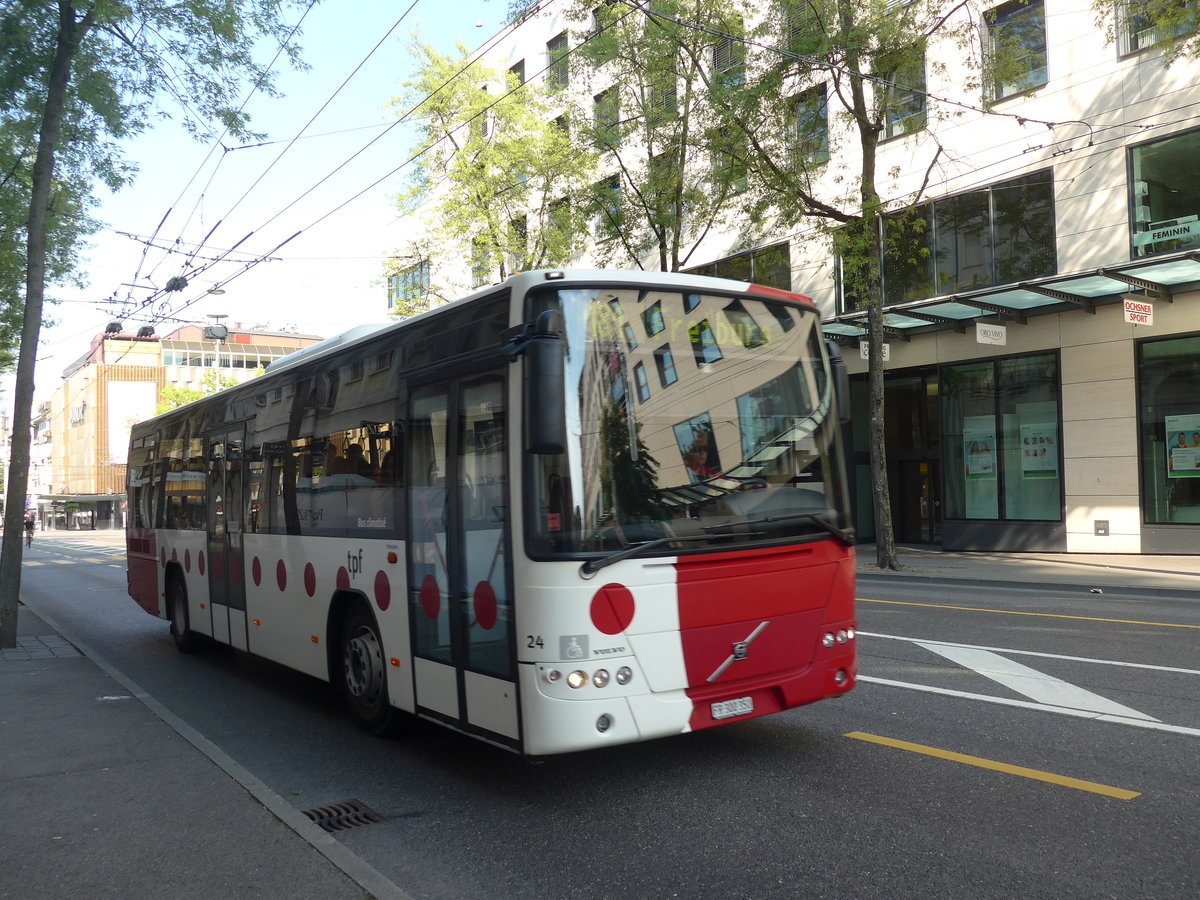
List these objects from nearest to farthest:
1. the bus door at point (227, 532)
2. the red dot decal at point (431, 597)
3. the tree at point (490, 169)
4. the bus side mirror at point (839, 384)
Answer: the red dot decal at point (431, 597) < the bus side mirror at point (839, 384) < the bus door at point (227, 532) < the tree at point (490, 169)

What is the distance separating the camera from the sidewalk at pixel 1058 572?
1526 centimetres

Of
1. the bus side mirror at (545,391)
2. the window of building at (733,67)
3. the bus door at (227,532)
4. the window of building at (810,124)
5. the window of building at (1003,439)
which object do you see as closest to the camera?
the bus side mirror at (545,391)

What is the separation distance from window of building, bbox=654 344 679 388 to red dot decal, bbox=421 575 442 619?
1877 mm

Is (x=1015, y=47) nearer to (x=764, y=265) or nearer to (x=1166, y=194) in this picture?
(x=1166, y=194)

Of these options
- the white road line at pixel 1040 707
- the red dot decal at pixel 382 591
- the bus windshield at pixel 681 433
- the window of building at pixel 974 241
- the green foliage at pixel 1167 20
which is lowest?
the white road line at pixel 1040 707

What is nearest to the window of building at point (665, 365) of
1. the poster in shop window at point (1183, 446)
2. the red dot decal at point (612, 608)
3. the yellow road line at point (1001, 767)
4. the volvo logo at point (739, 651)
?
the red dot decal at point (612, 608)

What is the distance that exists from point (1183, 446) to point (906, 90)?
346 inches

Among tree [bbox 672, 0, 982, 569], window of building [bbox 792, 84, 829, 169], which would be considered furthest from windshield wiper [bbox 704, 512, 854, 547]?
window of building [bbox 792, 84, 829, 169]

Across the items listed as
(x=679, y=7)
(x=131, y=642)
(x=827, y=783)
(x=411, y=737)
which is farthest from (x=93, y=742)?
(x=679, y=7)

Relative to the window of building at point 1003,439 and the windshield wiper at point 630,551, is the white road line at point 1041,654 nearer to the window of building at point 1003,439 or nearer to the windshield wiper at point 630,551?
the windshield wiper at point 630,551

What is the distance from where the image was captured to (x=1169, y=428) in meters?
19.5

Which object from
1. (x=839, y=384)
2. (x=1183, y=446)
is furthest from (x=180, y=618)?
(x=1183, y=446)

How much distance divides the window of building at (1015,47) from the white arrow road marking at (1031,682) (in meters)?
13.0

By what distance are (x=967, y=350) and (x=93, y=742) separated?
21038 mm
